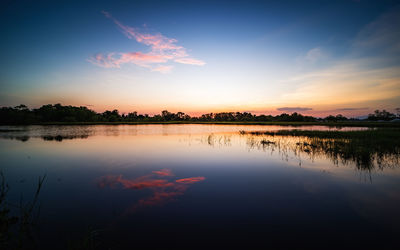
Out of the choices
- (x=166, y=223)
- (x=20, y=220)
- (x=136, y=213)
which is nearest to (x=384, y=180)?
(x=166, y=223)

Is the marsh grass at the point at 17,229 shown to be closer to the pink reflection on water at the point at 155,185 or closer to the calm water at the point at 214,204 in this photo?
the calm water at the point at 214,204

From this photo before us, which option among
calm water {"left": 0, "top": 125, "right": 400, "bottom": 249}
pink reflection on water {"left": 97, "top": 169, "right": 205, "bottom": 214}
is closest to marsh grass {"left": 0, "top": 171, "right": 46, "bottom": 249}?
calm water {"left": 0, "top": 125, "right": 400, "bottom": 249}

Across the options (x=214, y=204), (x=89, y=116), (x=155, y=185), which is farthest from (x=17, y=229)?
(x=89, y=116)

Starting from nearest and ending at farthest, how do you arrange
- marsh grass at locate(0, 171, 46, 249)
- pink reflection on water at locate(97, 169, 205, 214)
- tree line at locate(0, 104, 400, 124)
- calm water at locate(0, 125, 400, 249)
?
marsh grass at locate(0, 171, 46, 249) < calm water at locate(0, 125, 400, 249) < pink reflection on water at locate(97, 169, 205, 214) < tree line at locate(0, 104, 400, 124)

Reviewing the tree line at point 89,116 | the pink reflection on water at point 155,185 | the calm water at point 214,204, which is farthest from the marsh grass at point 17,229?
the tree line at point 89,116

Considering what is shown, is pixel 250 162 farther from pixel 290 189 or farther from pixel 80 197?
pixel 80 197

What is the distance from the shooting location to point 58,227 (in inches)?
181

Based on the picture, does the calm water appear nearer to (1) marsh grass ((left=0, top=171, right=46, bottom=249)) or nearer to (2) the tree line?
(1) marsh grass ((left=0, top=171, right=46, bottom=249))

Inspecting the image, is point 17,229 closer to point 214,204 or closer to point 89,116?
point 214,204

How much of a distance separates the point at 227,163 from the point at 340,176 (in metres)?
6.40

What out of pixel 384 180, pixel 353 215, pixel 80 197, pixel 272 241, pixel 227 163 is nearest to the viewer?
pixel 272 241

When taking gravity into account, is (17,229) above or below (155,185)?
above

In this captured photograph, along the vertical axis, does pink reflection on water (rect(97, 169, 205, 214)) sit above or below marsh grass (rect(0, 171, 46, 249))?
below

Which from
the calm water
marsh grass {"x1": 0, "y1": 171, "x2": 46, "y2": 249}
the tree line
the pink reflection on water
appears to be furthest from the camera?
the tree line
